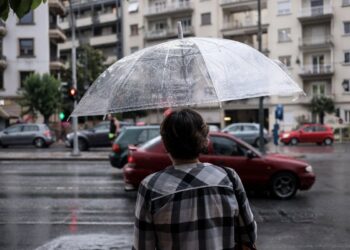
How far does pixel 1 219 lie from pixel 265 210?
4.60m

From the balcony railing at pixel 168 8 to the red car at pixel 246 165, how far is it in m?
48.5

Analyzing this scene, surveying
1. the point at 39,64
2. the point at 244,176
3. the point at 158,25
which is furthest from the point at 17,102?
the point at 244,176

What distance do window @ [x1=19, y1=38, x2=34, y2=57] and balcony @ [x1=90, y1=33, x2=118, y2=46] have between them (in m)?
21.5

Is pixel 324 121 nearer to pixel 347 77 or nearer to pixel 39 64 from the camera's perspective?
pixel 347 77

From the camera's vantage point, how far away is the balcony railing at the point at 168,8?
57.8 m

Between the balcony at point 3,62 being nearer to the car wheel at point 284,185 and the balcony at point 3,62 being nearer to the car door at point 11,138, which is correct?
the car door at point 11,138

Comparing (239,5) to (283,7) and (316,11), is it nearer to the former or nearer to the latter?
(283,7)

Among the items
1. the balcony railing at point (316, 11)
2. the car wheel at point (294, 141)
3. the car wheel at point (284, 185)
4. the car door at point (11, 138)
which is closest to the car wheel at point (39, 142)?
the car door at point (11, 138)

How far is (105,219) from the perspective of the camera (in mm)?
8625

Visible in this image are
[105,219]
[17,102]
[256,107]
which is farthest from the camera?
[256,107]

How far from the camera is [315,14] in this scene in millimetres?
50406

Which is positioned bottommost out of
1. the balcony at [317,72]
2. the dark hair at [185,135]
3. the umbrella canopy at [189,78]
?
the dark hair at [185,135]

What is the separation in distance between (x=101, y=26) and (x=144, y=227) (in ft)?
233

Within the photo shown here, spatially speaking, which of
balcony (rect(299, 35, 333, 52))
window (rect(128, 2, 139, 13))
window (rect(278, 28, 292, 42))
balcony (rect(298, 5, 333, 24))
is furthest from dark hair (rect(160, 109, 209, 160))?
window (rect(128, 2, 139, 13))
